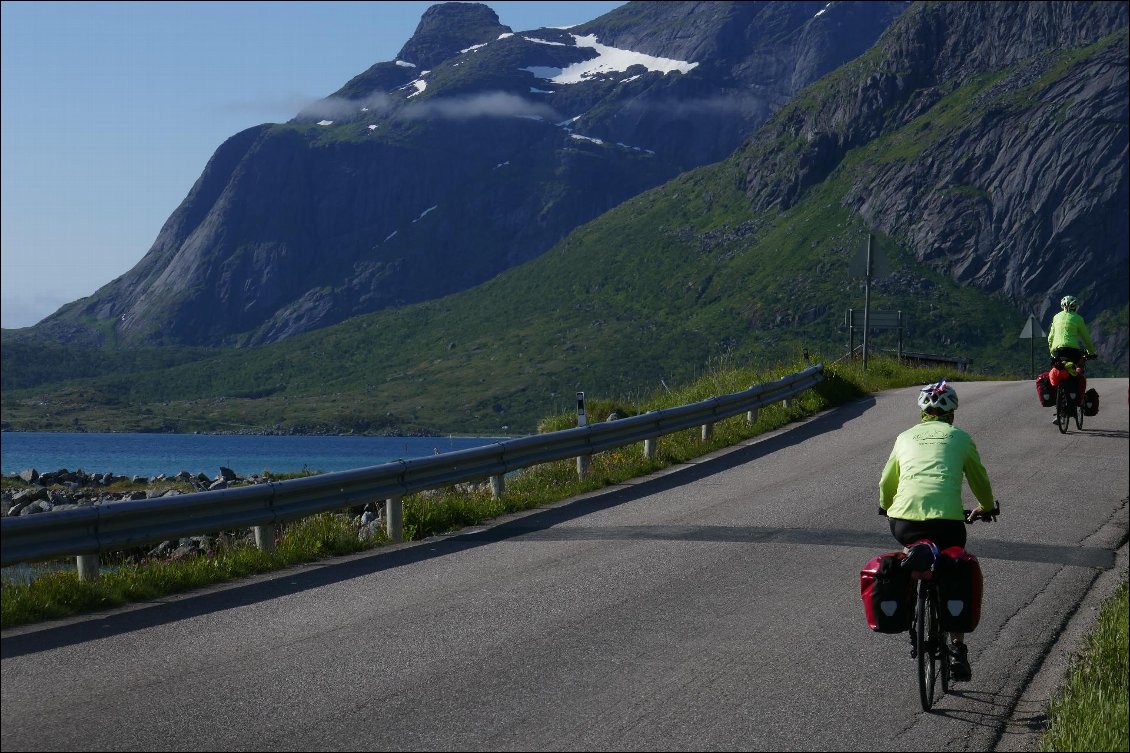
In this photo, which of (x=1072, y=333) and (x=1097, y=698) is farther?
(x=1072, y=333)

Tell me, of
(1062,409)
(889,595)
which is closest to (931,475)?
(889,595)

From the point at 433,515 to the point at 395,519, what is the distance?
583 millimetres

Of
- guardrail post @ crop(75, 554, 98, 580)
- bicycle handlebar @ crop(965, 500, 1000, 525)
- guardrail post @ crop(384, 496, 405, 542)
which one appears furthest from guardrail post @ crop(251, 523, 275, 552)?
bicycle handlebar @ crop(965, 500, 1000, 525)

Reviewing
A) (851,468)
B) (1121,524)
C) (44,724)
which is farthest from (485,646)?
(851,468)

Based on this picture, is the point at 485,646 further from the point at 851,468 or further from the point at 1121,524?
the point at 851,468

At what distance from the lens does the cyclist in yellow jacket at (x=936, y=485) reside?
745 cm

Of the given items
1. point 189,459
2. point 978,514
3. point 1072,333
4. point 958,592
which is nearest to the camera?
point 958,592

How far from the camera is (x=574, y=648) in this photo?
8.09m

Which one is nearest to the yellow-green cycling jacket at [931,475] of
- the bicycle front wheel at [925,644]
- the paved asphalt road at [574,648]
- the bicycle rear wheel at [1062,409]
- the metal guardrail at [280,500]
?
the bicycle front wheel at [925,644]

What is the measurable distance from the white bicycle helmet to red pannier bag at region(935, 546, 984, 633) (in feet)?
3.71

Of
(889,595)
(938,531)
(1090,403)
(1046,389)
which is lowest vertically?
(1090,403)

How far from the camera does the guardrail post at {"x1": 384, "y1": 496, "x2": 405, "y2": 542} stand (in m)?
13.0

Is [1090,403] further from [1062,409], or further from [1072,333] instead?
[1072,333]

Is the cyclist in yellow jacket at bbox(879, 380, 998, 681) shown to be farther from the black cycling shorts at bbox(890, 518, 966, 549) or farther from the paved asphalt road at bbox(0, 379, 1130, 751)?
the paved asphalt road at bbox(0, 379, 1130, 751)
